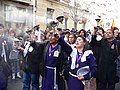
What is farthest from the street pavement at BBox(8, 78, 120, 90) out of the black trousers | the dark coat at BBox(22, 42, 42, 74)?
the black trousers

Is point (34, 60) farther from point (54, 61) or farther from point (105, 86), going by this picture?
point (105, 86)

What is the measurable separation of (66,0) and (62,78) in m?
18.1

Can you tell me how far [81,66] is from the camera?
17.6 ft

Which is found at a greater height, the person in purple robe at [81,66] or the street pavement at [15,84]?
the person in purple robe at [81,66]

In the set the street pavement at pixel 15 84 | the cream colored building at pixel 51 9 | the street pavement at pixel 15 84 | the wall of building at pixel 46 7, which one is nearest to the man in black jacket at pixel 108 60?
the street pavement at pixel 15 84

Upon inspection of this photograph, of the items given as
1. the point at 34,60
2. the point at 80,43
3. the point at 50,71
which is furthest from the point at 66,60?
the point at 34,60

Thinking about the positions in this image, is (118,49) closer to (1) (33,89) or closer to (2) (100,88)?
(2) (100,88)

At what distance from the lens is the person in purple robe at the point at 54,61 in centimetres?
593

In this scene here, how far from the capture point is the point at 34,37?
700cm

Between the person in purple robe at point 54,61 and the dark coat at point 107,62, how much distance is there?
1.23m

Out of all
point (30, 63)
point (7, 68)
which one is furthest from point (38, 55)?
point (7, 68)

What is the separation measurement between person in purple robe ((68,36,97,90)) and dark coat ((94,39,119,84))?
61.2 inches

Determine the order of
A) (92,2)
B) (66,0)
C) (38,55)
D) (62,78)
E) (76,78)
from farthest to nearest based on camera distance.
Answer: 1. (92,2)
2. (66,0)
3. (38,55)
4. (62,78)
5. (76,78)

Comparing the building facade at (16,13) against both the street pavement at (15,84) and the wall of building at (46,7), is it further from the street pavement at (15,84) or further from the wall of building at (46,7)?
the street pavement at (15,84)
